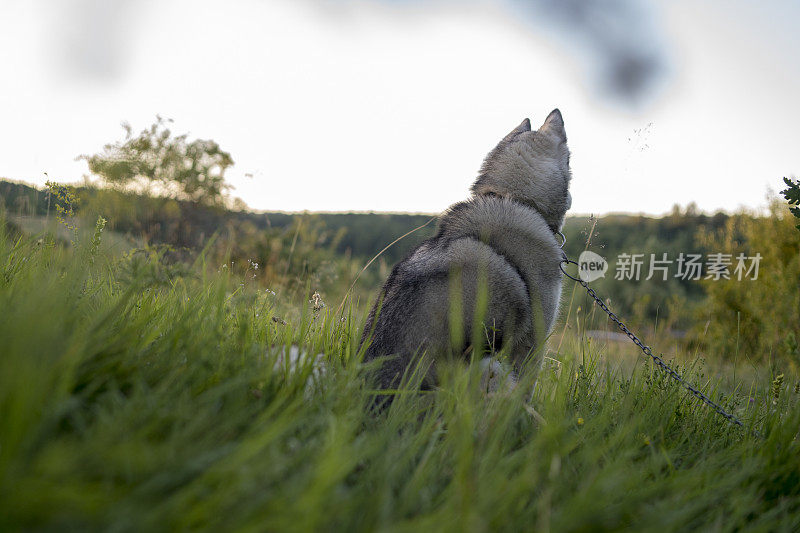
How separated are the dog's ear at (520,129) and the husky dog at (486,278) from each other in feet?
1.04

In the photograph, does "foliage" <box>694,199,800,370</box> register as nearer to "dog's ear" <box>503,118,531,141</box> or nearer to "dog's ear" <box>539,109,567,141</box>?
"dog's ear" <box>539,109,567,141</box>

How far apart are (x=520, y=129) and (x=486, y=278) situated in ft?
6.14

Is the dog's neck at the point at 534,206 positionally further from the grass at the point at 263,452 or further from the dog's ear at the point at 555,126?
the grass at the point at 263,452

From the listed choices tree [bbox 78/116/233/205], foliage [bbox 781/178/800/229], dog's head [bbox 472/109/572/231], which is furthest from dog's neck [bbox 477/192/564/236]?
tree [bbox 78/116/233/205]

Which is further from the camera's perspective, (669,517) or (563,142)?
(563,142)

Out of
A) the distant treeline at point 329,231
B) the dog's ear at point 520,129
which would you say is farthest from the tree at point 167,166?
the dog's ear at point 520,129

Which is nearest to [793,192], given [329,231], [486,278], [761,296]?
[486,278]

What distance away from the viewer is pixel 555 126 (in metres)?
3.86

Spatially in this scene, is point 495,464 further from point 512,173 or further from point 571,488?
point 512,173

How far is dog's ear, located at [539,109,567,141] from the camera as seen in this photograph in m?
3.83

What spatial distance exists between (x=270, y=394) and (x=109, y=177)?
11703 mm

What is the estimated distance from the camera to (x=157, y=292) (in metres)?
2.42

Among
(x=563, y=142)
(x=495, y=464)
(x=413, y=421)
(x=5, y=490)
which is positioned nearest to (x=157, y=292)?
(x=413, y=421)

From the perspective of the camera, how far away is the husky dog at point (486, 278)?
2.43 metres
